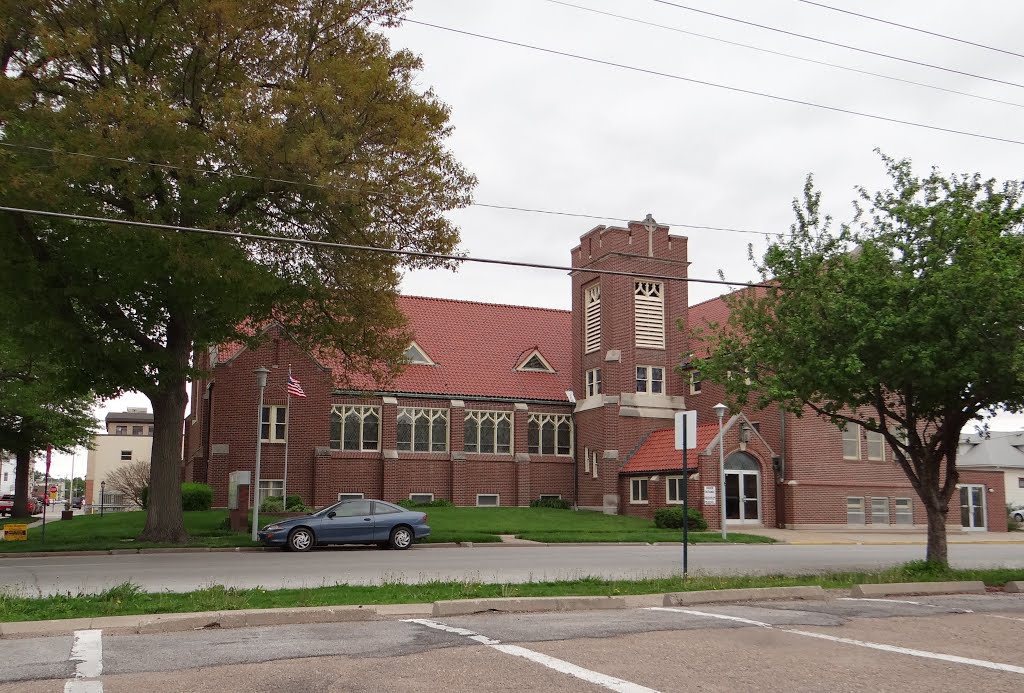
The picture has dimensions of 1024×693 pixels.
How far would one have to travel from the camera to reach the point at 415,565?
18.3 metres

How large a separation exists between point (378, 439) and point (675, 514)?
1344cm

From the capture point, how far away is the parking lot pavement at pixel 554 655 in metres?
6.91

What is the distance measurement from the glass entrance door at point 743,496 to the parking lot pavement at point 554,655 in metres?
25.0

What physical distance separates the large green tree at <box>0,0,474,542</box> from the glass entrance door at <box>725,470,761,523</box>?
1799 centimetres

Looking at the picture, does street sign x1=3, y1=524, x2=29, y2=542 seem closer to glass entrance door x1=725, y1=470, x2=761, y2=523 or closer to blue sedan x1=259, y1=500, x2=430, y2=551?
blue sedan x1=259, y1=500, x2=430, y2=551

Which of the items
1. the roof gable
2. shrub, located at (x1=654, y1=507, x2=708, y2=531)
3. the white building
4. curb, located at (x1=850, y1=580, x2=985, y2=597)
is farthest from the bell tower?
the white building

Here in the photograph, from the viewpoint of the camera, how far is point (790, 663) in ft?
25.5

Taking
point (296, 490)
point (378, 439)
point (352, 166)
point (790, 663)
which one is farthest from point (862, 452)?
point (790, 663)

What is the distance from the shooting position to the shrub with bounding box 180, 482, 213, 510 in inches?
1321

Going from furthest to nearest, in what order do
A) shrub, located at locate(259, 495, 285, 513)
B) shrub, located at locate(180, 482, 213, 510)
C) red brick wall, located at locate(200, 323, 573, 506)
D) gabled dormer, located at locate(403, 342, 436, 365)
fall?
gabled dormer, located at locate(403, 342, 436, 365) < red brick wall, located at locate(200, 323, 573, 506) < shrub, located at locate(180, 482, 213, 510) < shrub, located at locate(259, 495, 285, 513)

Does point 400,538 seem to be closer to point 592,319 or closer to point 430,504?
point 430,504

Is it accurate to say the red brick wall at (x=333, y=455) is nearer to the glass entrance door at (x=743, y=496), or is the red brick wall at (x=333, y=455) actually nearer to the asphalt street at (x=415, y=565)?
the glass entrance door at (x=743, y=496)

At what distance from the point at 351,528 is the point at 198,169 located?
964 cm

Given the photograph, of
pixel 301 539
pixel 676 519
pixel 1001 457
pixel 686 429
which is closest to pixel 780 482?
pixel 676 519
